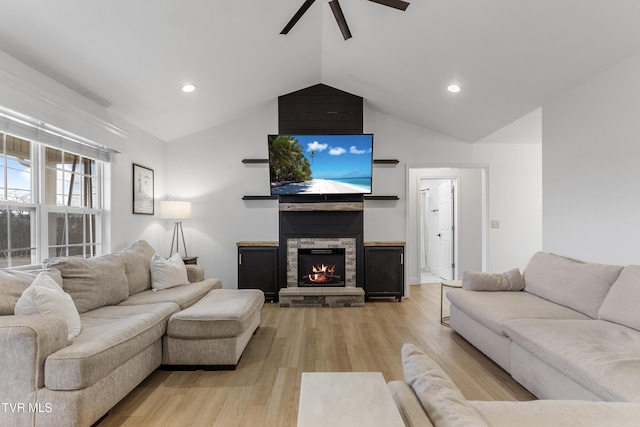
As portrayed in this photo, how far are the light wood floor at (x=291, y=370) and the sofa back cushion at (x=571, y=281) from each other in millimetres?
800

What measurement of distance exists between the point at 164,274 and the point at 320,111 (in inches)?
119

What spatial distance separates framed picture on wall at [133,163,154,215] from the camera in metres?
4.27

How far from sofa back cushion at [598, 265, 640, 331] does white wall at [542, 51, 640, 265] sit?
295mm

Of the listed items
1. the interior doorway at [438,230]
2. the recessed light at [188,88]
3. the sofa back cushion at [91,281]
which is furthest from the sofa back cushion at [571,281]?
the recessed light at [188,88]

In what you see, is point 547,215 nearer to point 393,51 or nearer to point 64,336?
point 393,51

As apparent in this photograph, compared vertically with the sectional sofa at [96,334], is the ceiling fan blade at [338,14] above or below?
above

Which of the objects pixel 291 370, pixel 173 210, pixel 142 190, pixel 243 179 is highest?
pixel 243 179

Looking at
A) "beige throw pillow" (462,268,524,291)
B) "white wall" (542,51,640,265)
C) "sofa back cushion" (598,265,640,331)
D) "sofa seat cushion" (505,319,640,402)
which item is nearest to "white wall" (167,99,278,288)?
"beige throw pillow" (462,268,524,291)

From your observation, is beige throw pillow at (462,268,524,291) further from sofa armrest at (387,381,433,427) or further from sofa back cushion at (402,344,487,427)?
sofa armrest at (387,381,433,427)

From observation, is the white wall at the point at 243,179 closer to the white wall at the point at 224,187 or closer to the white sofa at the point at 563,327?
the white wall at the point at 224,187

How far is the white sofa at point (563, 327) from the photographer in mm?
1735

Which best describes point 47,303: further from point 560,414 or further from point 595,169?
point 595,169

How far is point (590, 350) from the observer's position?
186 centimetres

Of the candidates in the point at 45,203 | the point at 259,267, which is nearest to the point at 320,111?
the point at 259,267
